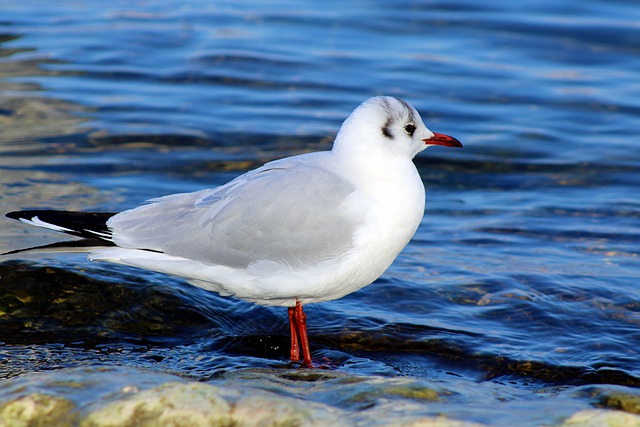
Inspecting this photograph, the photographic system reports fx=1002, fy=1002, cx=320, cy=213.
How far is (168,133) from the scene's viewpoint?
33.4ft

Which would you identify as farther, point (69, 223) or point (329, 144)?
point (329, 144)

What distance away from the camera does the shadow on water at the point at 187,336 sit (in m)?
5.58

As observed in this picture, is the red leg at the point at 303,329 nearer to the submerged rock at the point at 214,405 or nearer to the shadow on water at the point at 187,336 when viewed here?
the shadow on water at the point at 187,336

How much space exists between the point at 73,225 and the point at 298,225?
129 centimetres

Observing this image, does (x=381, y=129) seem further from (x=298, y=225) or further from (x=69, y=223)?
(x=69, y=223)

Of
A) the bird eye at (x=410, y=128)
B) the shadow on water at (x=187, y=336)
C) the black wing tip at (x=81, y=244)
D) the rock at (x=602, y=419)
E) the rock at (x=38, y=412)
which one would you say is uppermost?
the bird eye at (x=410, y=128)

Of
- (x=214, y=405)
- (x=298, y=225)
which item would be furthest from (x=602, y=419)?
(x=298, y=225)

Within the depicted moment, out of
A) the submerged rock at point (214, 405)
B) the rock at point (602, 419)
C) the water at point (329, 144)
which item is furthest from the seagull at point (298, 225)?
the rock at point (602, 419)

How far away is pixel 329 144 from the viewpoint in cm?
1016

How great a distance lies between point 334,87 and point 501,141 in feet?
8.08

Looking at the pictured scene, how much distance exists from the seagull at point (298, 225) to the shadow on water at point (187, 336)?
0.37m

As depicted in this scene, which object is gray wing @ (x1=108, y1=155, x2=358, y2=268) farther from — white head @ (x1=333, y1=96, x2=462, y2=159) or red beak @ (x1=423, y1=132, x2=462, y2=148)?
red beak @ (x1=423, y1=132, x2=462, y2=148)

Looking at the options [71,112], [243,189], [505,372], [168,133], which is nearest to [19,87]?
[71,112]

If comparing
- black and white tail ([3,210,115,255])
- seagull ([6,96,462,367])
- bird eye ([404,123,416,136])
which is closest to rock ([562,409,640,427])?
seagull ([6,96,462,367])
